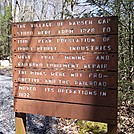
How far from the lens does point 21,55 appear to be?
2.92 metres

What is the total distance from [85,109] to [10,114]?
10.4 feet

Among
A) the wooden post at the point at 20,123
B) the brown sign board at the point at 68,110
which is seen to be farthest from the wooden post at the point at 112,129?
the wooden post at the point at 20,123

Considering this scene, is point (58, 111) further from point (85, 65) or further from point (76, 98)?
point (85, 65)

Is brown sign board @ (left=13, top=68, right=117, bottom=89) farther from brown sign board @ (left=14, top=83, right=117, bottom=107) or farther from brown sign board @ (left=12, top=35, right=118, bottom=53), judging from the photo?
brown sign board @ (left=12, top=35, right=118, bottom=53)

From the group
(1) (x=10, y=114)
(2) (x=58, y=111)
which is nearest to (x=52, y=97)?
(2) (x=58, y=111)

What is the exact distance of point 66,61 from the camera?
2660mm

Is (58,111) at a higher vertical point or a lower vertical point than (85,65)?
lower

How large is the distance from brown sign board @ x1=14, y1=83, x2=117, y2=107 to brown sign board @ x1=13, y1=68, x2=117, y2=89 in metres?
0.06

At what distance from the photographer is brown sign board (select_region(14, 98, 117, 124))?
2506 millimetres

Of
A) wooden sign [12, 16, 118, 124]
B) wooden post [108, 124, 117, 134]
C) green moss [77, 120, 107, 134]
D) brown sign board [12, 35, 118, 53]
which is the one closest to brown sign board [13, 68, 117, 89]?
wooden sign [12, 16, 118, 124]

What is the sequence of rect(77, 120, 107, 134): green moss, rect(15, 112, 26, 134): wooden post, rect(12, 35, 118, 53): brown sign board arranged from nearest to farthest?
rect(12, 35, 118, 53): brown sign board < rect(15, 112, 26, 134): wooden post < rect(77, 120, 107, 134): green moss

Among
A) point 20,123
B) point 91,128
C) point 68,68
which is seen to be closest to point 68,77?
point 68,68

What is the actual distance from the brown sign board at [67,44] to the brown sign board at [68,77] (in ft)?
0.86

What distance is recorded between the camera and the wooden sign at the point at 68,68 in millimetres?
2482
